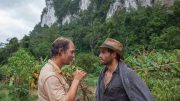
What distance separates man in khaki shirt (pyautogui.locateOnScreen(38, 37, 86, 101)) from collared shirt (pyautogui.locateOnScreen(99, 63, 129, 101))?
0.65 m

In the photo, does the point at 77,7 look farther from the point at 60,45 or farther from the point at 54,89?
the point at 54,89

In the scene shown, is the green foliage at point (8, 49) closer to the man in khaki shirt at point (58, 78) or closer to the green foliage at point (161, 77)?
the green foliage at point (161, 77)

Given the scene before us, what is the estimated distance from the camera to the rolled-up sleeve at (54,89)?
11.6ft

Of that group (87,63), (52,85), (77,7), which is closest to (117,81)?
(52,85)

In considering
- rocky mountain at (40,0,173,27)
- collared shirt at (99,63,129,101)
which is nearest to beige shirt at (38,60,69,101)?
collared shirt at (99,63,129,101)

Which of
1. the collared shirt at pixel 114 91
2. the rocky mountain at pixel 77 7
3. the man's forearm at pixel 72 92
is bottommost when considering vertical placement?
the collared shirt at pixel 114 91

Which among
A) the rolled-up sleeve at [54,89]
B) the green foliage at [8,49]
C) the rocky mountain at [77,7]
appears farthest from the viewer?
the rocky mountain at [77,7]

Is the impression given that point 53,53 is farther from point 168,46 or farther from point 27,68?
point 168,46

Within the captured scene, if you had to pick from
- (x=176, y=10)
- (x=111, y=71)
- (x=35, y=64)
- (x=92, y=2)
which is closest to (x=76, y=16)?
(x=92, y=2)

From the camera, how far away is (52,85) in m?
3.55

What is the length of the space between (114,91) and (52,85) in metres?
0.85

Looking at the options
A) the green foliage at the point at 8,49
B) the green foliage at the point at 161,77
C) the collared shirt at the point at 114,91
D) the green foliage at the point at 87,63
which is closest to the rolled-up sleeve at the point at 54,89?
the collared shirt at the point at 114,91

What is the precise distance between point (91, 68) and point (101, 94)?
65.3 ft

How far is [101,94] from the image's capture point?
437 centimetres
